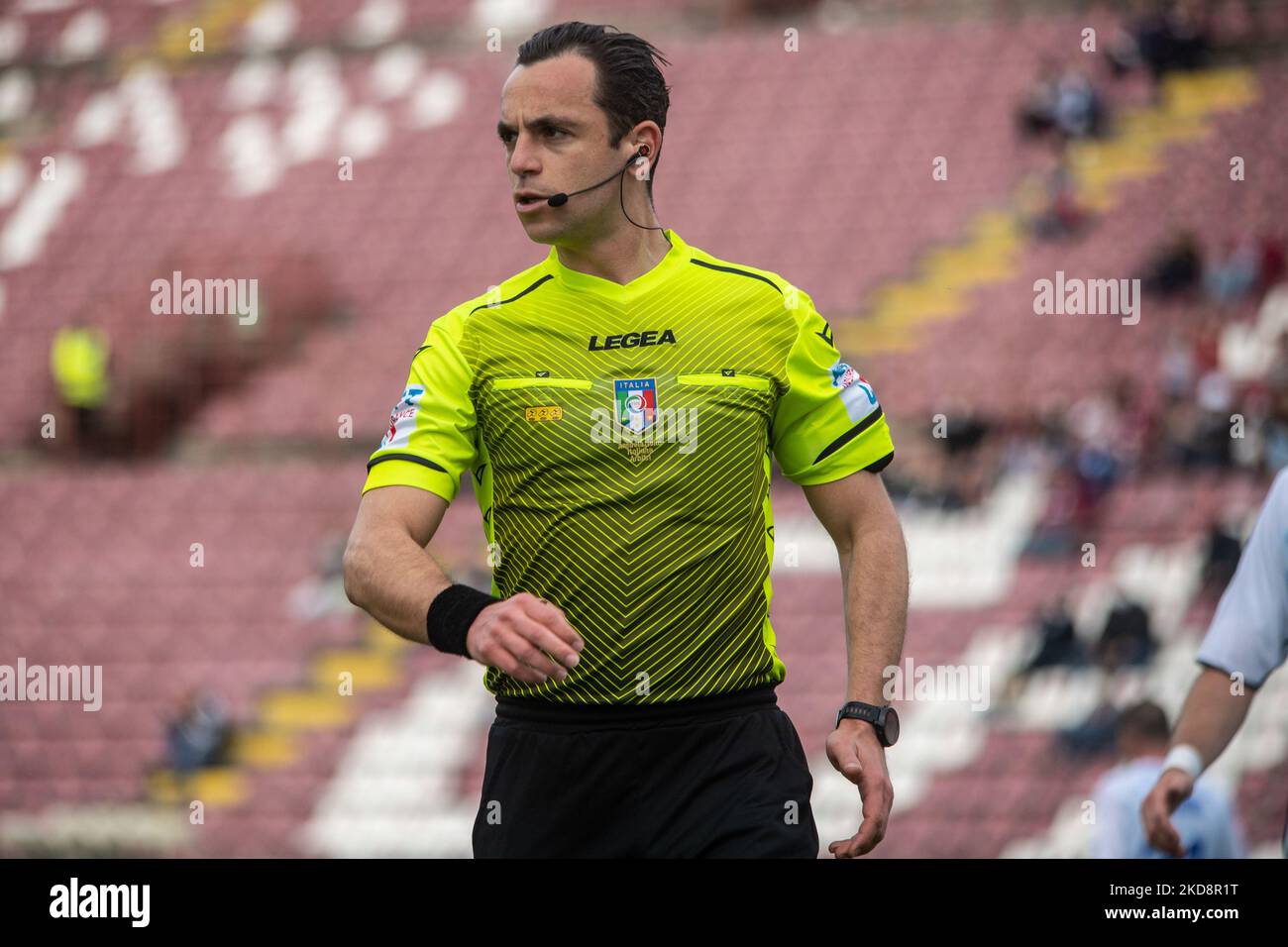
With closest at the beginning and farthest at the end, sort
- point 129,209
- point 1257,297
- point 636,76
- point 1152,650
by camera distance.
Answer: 1. point 636,76
2. point 1152,650
3. point 1257,297
4. point 129,209

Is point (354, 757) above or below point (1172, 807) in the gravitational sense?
below

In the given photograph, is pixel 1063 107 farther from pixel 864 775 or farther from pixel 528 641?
pixel 528 641

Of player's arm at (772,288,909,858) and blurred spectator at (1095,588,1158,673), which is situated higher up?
player's arm at (772,288,909,858)

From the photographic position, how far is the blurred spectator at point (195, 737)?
480 inches

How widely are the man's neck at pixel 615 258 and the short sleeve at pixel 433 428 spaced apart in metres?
0.27

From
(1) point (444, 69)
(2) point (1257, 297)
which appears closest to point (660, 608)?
(2) point (1257, 297)

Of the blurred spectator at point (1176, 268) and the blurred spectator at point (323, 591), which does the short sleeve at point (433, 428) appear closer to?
the blurred spectator at point (323, 591)

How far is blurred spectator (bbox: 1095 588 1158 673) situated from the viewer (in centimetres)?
1084

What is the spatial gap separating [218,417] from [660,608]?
41.0 feet

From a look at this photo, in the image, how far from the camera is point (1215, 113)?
47.1 ft

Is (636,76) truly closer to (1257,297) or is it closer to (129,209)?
(1257,297)

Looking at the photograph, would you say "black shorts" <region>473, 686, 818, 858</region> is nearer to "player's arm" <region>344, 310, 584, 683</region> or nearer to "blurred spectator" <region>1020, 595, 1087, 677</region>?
"player's arm" <region>344, 310, 584, 683</region>

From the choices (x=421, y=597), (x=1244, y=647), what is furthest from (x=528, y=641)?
(x=1244, y=647)

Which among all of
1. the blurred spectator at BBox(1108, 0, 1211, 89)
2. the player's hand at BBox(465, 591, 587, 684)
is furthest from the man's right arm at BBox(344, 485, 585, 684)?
the blurred spectator at BBox(1108, 0, 1211, 89)
